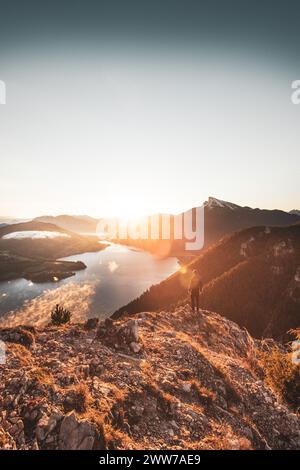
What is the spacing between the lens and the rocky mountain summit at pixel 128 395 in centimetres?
844

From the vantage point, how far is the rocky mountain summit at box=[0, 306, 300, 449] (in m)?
8.44

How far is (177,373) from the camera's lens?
13.3 metres

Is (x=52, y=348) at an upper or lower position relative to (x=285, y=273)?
upper

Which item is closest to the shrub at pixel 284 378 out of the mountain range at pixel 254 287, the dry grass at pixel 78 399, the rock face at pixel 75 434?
the dry grass at pixel 78 399

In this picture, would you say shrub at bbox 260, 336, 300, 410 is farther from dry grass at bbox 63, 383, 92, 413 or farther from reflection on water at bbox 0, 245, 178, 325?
reflection on water at bbox 0, 245, 178, 325

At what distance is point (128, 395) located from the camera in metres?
10.8

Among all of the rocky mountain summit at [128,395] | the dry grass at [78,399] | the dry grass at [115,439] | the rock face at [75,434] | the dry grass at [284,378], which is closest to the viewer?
the rock face at [75,434]

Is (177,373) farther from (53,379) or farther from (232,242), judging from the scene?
(232,242)

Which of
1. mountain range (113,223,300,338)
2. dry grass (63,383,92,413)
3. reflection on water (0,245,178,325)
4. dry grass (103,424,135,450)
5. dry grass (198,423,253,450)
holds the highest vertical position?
dry grass (63,383,92,413)

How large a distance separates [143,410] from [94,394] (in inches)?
87.9

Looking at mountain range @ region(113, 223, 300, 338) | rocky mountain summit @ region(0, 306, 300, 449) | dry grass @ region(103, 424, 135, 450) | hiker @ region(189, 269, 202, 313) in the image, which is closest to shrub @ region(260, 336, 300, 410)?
rocky mountain summit @ region(0, 306, 300, 449)

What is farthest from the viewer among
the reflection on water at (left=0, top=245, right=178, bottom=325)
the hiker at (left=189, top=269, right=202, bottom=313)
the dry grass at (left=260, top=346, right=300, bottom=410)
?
the reflection on water at (left=0, top=245, right=178, bottom=325)

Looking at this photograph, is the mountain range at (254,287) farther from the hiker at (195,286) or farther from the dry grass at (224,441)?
the dry grass at (224,441)
